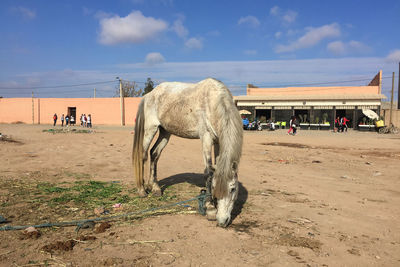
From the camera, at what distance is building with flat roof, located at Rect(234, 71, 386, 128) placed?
26.4 m

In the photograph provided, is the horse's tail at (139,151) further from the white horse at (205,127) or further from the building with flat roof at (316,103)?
the building with flat roof at (316,103)

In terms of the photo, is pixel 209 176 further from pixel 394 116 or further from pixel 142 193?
pixel 394 116

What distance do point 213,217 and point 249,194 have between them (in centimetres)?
153

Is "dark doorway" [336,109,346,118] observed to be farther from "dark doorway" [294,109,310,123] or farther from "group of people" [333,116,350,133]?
"group of people" [333,116,350,133]

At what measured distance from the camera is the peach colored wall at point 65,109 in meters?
31.9

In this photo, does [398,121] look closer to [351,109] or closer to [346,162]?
[351,109]

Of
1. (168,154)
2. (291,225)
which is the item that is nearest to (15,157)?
(168,154)

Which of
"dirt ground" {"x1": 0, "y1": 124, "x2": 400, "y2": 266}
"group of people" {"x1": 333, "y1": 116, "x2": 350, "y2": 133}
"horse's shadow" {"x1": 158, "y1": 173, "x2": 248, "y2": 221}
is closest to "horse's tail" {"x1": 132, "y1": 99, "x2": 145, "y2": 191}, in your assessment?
"dirt ground" {"x1": 0, "y1": 124, "x2": 400, "y2": 266}

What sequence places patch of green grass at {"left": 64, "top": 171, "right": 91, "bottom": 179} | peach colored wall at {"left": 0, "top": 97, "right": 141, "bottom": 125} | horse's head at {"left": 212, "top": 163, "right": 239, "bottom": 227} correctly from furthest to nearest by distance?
peach colored wall at {"left": 0, "top": 97, "right": 141, "bottom": 125}, patch of green grass at {"left": 64, "top": 171, "right": 91, "bottom": 179}, horse's head at {"left": 212, "top": 163, "right": 239, "bottom": 227}

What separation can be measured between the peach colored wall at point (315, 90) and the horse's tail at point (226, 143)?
94.9 ft

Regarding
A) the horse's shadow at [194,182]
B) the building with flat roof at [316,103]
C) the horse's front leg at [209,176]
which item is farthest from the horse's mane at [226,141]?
the building with flat roof at [316,103]

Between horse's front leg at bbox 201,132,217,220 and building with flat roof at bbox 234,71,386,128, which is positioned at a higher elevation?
building with flat roof at bbox 234,71,386,128

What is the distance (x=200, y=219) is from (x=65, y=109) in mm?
34371

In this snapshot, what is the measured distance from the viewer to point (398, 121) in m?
26.8
